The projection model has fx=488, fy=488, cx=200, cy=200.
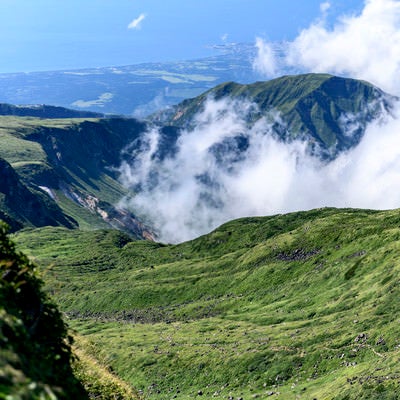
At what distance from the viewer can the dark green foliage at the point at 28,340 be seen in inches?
380

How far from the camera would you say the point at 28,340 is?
13.9 m

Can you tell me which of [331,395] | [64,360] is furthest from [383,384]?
[64,360]

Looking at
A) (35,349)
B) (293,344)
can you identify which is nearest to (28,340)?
(35,349)

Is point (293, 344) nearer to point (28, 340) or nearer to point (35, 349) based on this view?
point (35, 349)

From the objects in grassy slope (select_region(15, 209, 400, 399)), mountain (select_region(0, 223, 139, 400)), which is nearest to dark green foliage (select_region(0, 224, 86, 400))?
mountain (select_region(0, 223, 139, 400))

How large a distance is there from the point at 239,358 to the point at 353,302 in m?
47.5

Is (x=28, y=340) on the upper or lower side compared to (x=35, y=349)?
upper

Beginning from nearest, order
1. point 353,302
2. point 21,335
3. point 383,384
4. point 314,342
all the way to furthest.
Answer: point 21,335, point 383,384, point 314,342, point 353,302

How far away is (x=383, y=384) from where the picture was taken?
7956 centimetres

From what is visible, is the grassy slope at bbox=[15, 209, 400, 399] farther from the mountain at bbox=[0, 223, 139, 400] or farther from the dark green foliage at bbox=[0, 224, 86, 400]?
the dark green foliage at bbox=[0, 224, 86, 400]

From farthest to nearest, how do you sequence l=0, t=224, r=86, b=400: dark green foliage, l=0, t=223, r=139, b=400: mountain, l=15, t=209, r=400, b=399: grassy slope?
l=15, t=209, r=400, b=399: grassy slope → l=0, t=223, r=139, b=400: mountain → l=0, t=224, r=86, b=400: dark green foliage

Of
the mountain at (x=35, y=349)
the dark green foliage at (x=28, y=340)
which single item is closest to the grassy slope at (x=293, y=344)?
the mountain at (x=35, y=349)

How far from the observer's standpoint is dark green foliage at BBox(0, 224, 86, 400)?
9.65 meters

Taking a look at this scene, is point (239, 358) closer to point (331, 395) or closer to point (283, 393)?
point (283, 393)
